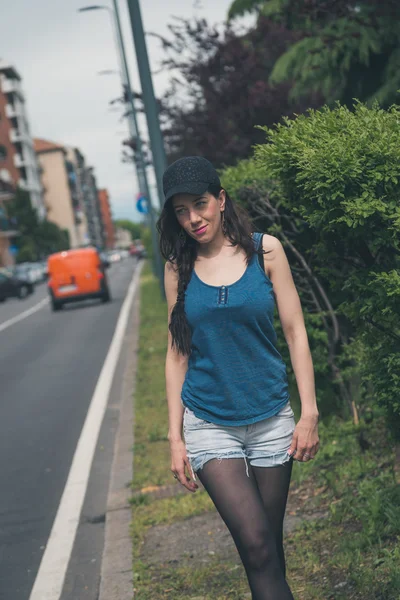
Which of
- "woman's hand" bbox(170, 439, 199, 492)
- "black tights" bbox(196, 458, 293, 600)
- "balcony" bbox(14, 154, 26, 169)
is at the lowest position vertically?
"black tights" bbox(196, 458, 293, 600)

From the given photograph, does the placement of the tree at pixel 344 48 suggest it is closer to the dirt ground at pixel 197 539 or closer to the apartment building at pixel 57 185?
the dirt ground at pixel 197 539

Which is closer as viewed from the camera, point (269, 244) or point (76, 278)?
point (269, 244)

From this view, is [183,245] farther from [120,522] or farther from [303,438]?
[120,522]

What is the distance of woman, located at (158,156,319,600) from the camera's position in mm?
3281

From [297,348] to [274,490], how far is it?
0.48 m

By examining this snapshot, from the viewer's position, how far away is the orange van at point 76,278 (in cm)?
2988

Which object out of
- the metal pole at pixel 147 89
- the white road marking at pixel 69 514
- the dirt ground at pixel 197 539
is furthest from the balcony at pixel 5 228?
the dirt ground at pixel 197 539

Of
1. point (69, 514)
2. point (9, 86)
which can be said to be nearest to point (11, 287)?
point (69, 514)

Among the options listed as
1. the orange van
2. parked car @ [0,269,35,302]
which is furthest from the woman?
parked car @ [0,269,35,302]

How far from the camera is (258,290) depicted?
3.31 meters

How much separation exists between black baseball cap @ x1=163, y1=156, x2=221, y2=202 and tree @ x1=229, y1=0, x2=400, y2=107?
680cm

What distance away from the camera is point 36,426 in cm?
999

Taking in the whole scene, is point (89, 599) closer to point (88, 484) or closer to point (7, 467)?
point (88, 484)

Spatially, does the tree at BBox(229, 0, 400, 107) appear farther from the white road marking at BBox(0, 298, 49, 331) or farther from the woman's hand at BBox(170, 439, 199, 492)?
the white road marking at BBox(0, 298, 49, 331)
